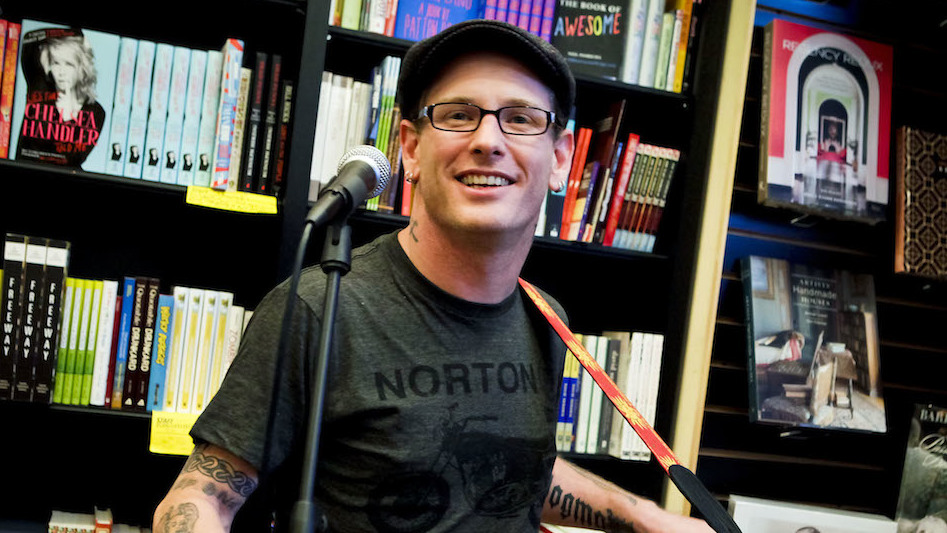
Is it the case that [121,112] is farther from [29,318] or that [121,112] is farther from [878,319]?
[878,319]

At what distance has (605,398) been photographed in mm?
2111

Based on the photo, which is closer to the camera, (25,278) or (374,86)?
(25,278)

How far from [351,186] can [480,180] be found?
373 millimetres

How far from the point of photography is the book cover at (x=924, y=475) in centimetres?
240

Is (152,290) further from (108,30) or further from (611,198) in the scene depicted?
(611,198)

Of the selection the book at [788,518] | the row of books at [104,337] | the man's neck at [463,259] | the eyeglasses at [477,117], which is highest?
the eyeglasses at [477,117]

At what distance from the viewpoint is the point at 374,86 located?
A: 6.40 feet

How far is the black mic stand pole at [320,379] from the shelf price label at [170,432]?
1.07 meters

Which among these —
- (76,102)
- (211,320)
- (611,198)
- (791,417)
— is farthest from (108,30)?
(791,417)

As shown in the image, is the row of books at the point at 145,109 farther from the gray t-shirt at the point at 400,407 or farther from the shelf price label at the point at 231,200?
the gray t-shirt at the point at 400,407

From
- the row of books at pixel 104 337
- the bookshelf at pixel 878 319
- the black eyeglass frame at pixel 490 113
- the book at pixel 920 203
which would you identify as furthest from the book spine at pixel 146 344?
the book at pixel 920 203

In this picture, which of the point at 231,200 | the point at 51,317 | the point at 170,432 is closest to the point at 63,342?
the point at 51,317

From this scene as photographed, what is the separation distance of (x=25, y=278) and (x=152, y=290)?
25cm

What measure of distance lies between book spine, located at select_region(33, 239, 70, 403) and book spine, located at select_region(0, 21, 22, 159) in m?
0.24
